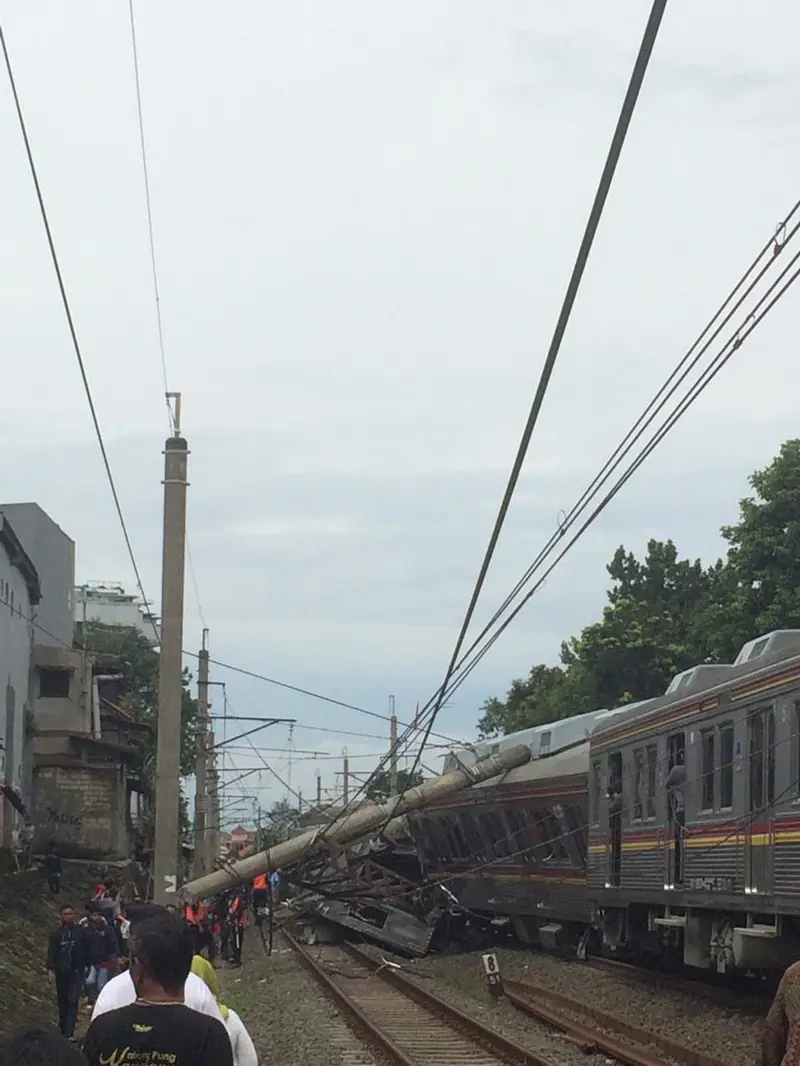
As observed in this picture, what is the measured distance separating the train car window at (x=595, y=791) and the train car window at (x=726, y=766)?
6.04 metres

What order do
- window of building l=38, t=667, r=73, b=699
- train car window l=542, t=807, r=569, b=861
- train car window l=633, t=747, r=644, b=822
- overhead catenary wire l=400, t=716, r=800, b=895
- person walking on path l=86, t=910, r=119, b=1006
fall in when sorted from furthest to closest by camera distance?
window of building l=38, t=667, r=73, b=699, train car window l=542, t=807, r=569, b=861, train car window l=633, t=747, r=644, b=822, person walking on path l=86, t=910, r=119, b=1006, overhead catenary wire l=400, t=716, r=800, b=895

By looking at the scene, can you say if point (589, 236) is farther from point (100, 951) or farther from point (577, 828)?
point (577, 828)

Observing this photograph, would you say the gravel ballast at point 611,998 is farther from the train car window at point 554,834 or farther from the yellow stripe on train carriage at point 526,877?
the train car window at point 554,834

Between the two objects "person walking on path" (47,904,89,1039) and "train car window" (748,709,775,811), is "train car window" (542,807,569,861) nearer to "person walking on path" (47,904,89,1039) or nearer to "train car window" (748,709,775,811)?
"person walking on path" (47,904,89,1039)

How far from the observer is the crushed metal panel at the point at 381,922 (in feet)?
111

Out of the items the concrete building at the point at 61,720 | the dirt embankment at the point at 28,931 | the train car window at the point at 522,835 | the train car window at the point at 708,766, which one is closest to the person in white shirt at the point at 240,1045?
the dirt embankment at the point at 28,931

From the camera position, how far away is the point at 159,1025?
16.7 ft

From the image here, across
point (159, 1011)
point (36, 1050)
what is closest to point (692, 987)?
point (159, 1011)

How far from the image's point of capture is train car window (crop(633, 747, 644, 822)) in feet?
66.1

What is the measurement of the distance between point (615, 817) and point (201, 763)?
22586 mm

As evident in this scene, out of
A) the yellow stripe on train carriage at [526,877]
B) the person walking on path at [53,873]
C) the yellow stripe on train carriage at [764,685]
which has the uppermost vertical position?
the yellow stripe on train carriage at [764,685]

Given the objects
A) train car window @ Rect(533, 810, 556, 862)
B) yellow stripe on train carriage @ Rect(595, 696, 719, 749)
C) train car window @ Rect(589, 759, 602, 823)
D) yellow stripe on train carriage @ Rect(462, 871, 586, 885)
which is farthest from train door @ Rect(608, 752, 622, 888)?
train car window @ Rect(533, 810, 556, 862)

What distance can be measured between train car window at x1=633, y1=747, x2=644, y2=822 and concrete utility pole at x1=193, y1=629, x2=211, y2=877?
20857mm

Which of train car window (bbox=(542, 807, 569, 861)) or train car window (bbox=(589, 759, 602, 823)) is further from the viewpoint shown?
train car window (bbox=(542, 807, 569, 861))
